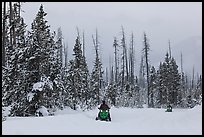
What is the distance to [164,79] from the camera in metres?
53.0

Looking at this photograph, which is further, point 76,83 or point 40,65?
point 76,83

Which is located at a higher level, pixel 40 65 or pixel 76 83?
pixel 40 65

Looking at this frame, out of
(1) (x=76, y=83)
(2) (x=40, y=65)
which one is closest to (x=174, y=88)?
(1) (x=76, y=83)

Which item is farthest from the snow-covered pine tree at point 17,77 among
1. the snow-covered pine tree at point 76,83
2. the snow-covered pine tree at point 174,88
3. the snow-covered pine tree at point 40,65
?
the snow-covered pine tree at point 174,88

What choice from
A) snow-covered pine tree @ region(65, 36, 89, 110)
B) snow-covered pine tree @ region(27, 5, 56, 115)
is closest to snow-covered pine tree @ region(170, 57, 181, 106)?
snow-covered pine tree @ region(65, 36, 89, 110)

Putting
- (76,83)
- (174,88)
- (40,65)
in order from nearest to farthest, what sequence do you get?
(40,65)
(76,83)
(174,88)

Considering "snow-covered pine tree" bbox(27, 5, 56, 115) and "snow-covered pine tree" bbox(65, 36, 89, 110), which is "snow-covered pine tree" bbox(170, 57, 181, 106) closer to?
"snow-covered pine tree" bbox(65, 36, 89, 110)

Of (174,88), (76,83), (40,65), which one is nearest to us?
(40,65)

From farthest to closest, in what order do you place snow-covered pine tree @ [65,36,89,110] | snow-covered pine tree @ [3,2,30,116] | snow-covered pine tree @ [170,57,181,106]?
1. snow-covered pine tree @ [170,57,181,106]
2. snow-covered pine tree @ [65,36,89,110]
3. snow-covered pine tree @ [3,2,30,116]

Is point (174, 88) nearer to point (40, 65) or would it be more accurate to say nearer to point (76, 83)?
point (76, 83)

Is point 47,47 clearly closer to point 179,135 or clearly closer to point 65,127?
point 65,127

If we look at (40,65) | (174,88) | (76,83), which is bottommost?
(174,88)

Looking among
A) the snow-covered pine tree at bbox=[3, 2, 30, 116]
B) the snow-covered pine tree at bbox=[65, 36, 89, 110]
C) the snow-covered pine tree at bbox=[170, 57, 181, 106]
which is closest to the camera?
the snow-covered pine tree at bbox=[3, 2, 30, 116]

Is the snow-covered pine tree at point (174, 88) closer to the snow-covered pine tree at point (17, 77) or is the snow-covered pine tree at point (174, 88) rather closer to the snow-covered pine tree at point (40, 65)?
the snow-covered pine tree at point (40, 65)
